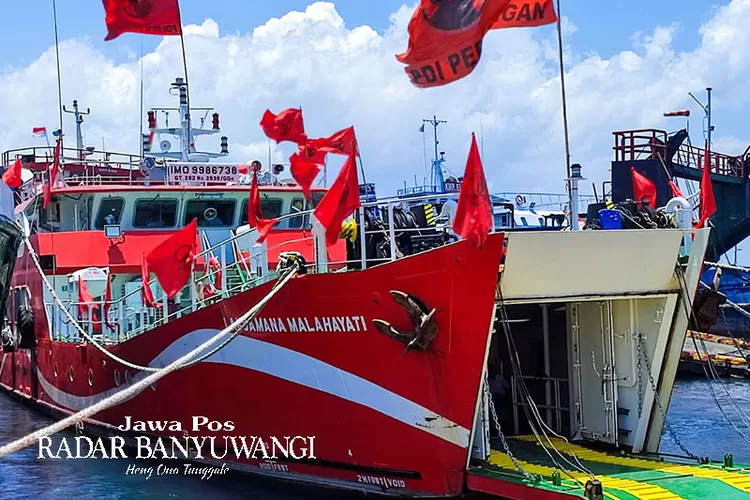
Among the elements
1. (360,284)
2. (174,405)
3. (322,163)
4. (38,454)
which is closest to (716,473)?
(360,284)

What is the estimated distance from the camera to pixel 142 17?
1335cm

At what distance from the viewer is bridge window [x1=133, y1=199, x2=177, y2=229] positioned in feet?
53.7

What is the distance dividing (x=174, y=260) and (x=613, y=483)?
20.7ft

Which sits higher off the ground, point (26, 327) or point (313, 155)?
point (313, 155)

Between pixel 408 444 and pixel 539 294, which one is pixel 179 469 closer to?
pixel 408 444

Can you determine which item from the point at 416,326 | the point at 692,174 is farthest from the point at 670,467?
the point at 692,174

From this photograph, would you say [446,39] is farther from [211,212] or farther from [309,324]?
[211,212]

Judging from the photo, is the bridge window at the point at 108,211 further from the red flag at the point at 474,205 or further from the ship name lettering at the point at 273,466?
the red flag at the point at 474,205

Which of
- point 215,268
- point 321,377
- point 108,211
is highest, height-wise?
point 108,211

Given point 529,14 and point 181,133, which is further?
point 181,133

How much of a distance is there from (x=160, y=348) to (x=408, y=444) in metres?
4.86

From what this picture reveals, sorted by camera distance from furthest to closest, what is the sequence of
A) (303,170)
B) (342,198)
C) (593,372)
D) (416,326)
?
(303,170) < (593,372) < (342,198) < (416,326)

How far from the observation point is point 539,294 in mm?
9594

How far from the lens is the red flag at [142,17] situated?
1312cm
